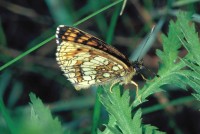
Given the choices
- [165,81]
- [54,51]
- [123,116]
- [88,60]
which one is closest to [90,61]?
[88,60]

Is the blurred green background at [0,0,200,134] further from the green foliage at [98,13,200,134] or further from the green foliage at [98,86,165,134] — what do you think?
the green foliage at [98,86,165,134]

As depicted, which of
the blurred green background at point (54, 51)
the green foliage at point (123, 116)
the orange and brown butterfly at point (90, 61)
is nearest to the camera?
the green foliage at point (123, 116)

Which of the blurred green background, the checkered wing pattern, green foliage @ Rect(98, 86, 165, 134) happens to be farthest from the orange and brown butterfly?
the blurred green background

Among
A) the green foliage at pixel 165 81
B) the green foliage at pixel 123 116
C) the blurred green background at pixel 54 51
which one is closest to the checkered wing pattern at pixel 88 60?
the green foliage at pixel 165 81

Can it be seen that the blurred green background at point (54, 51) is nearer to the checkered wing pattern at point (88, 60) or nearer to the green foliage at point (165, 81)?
the checkered wing pattern at point (88, 60)

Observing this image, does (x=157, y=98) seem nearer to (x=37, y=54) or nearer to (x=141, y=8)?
(x=141, y=8)

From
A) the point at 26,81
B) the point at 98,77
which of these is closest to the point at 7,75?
the point at 26,81

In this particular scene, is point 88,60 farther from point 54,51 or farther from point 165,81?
point 54,51

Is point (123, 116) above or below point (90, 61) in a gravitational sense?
below
